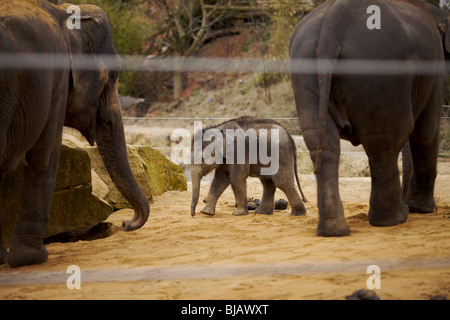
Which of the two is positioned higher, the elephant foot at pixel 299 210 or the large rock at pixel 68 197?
the large rock at pixel 68 197

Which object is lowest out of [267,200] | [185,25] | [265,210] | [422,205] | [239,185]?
[265,210]

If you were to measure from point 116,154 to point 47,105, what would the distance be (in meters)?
1.15

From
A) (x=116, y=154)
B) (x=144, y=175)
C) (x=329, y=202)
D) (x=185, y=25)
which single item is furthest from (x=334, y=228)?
(x=185, y=25)

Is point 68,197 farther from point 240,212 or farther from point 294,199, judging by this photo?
point 294,199

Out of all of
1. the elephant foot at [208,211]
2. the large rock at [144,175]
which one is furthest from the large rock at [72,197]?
the elephant foot at [208,211]

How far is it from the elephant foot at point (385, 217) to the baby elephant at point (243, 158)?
1834mm

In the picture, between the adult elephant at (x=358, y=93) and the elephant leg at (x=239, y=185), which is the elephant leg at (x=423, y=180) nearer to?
the adult elephant at (x=358, y=93)

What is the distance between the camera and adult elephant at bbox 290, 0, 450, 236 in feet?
17.8

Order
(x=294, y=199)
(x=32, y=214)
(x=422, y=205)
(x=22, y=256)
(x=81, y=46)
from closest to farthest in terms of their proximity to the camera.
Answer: (x=22, y=256) → (x=32, y=214) → (x=81, y=46) → (x=422, y=205) → (x=294, y=199)

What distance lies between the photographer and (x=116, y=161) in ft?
18.6

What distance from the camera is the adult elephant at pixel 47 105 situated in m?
4.30

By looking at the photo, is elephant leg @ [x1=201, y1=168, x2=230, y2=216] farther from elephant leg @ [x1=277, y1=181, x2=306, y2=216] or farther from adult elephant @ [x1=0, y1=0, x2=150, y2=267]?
adult elephant @ [x1=0, y1=0, x2=150, y2=267]

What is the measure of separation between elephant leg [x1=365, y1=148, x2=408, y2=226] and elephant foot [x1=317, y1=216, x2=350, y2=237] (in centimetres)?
55

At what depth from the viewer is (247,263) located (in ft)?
14.4
